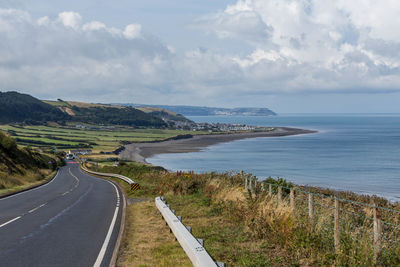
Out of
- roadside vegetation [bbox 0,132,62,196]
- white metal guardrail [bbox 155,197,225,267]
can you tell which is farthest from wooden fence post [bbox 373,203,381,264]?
roadside vegetation [bbox 0,132,62,196]

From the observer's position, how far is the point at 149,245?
424 inches

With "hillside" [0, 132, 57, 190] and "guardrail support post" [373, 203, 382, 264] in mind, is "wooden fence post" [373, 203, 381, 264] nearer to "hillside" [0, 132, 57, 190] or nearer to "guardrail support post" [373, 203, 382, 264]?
"guardrail support post" [373, 203, 382, 264]

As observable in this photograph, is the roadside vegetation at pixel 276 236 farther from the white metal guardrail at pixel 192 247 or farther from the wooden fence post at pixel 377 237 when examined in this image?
the white metal guardrail at pixel 192 247

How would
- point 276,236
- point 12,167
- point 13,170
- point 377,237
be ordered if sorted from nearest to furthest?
point 377,237 → point 276,236 → point 13,170 → point 12,167

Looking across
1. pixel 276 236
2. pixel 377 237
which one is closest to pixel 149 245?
pixel 276 236

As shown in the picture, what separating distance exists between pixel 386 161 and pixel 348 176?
2389 cm

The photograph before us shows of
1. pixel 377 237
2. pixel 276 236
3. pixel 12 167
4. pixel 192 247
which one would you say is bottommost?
pixel 12 167

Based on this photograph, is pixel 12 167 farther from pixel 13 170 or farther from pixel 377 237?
pixel 377 237

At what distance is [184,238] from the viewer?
8.63 metres

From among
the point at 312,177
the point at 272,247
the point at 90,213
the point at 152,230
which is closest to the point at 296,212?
the point at 272,247

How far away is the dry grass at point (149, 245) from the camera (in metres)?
8.98

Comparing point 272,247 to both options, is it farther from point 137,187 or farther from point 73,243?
point 137,187

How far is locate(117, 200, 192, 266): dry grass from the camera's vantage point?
898 centimetres

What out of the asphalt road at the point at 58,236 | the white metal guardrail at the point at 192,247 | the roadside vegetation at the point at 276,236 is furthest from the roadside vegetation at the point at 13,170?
the white metal guardrail at the point at 192,247
